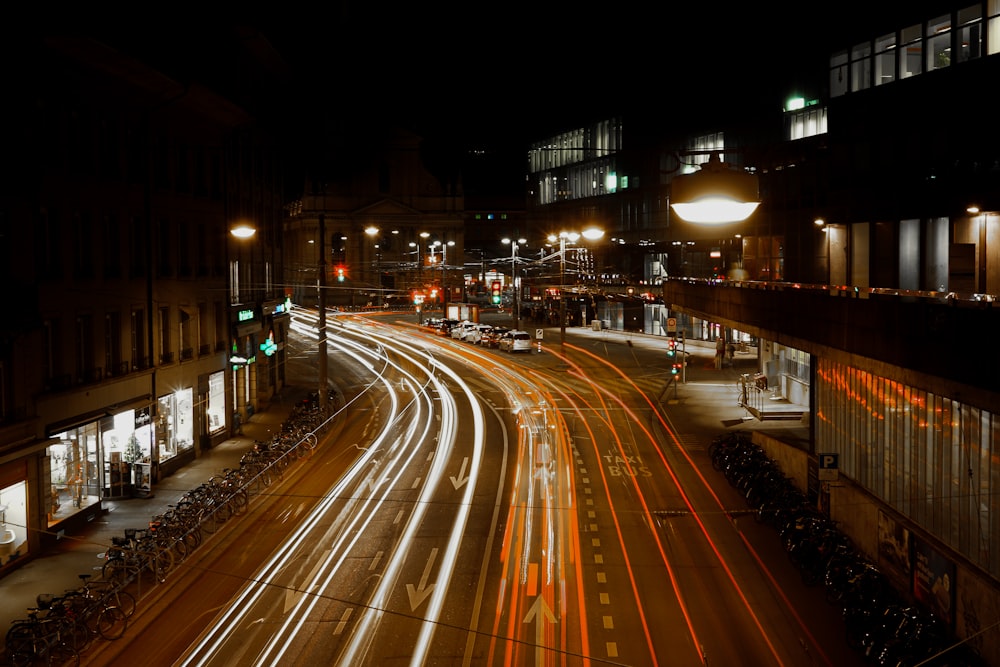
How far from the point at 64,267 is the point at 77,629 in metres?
11.8

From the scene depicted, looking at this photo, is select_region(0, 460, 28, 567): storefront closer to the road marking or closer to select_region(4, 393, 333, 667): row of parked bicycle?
select_region(4, 393, 333, 667): row of parked bicycle

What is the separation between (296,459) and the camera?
98.9 feet

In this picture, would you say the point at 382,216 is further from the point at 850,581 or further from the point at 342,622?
the point at 850,581

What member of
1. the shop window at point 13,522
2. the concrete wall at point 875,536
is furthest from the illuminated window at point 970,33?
the shop window at point 13,522

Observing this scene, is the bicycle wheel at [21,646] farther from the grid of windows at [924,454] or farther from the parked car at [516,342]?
the parked car at [516,342]

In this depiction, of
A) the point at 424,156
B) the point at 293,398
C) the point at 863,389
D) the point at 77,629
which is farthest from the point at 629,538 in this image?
the point at 424,156

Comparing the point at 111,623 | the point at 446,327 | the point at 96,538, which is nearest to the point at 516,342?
the point at 446,327

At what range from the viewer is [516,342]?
62781mm

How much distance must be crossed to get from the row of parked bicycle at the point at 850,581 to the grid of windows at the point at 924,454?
130cm

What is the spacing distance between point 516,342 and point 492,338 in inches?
193

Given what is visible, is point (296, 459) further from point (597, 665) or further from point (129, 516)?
point (597, 665)

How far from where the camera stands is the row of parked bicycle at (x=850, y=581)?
13734mm

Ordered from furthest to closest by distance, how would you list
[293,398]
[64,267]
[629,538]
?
[293,398], [64,267], [629,538]

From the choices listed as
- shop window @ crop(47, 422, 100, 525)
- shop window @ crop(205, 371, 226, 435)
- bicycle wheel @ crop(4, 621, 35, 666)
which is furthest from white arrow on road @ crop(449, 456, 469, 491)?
bicycle wheel @ crop(4, 621, 35, 666)
